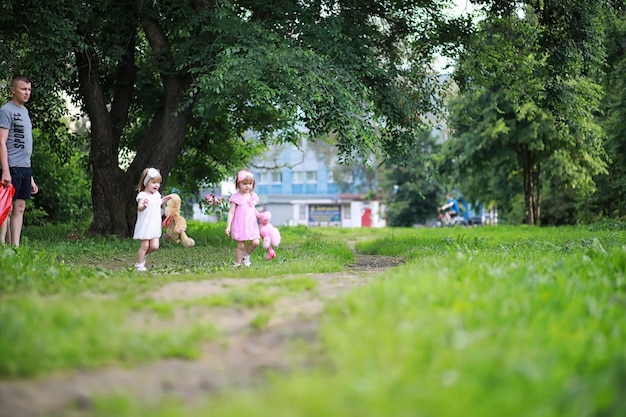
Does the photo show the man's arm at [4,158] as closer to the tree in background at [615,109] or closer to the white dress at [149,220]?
the white dress at [149,220]

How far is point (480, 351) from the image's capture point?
3.75 m


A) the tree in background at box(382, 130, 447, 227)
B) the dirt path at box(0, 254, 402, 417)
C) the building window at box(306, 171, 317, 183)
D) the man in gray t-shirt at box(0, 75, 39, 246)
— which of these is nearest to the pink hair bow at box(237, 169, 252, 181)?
the man in gray t-shirt at box(0, 75, 39, 246)

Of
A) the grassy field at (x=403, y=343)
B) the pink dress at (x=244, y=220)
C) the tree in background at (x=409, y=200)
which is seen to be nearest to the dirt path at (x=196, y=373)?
the grassy field at (x=403, y=343)

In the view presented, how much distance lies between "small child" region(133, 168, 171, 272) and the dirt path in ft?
17.0

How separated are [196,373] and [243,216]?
23.1ft

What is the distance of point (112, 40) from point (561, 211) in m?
26.8

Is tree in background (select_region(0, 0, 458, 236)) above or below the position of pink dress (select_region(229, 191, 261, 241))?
above

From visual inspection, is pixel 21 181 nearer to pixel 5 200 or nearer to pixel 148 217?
pixel 5 200

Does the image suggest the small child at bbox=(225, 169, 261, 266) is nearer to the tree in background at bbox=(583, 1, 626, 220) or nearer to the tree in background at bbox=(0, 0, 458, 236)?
the tree in background at bbox=(0, 0, 458, 236)

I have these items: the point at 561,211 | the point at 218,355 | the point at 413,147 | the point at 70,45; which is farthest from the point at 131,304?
the point at 561,211

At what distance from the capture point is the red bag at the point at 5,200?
30.2ft

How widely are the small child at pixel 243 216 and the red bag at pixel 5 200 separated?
2.98 m

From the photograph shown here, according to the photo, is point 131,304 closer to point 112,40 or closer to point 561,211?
point 112,40

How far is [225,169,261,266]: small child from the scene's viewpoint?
10.8 m
